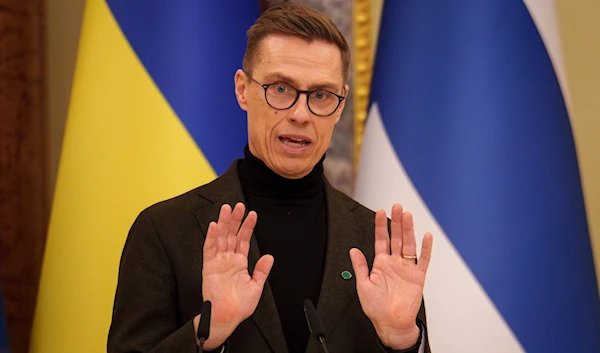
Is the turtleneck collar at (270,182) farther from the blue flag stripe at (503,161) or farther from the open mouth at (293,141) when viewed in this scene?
the blue flag stripe at (503,161)

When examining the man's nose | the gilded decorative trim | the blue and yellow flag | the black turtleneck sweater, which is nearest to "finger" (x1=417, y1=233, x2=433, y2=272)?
the black turtleneck sweater

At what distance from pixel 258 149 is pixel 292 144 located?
0.08 metres

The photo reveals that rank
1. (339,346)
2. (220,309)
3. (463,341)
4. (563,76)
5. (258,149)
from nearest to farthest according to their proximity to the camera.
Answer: (220,309), (339,346), (258,149), (463,341), (563,76)

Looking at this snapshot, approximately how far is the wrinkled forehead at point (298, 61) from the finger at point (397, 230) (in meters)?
0.28

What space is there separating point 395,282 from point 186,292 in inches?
14.6

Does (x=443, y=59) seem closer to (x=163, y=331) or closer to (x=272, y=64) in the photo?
(x=272, y=64)

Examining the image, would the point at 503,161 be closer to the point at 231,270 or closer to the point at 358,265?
the point at 358,265

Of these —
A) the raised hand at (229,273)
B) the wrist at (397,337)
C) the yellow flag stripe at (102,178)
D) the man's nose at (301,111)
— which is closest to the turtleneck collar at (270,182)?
the man's nose at (301,111)

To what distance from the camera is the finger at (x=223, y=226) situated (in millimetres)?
1192

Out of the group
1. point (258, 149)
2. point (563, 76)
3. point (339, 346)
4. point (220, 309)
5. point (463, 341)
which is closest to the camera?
point (220, 309)

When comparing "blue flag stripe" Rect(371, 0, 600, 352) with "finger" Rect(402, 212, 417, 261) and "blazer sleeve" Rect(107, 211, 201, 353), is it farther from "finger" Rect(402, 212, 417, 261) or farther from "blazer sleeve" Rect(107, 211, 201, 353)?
"blazer sleeve" Rect(107, 211, 201, 353)

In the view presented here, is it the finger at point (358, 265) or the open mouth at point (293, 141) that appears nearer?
the finger at point (358, 265)

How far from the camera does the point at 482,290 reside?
1945 mm

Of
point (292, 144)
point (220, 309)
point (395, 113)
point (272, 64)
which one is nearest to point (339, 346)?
point (220, 309)
